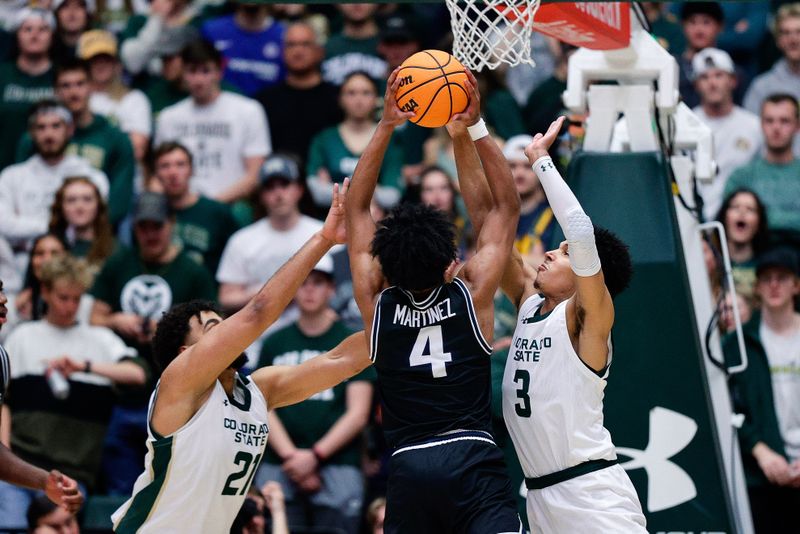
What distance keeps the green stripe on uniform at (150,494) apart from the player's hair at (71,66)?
6.42 meters

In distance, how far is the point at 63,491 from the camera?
23.8 feet

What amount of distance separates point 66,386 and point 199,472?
3.31 meters

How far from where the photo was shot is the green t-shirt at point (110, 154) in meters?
12.0

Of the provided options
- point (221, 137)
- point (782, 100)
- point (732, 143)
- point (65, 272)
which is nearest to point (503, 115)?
point (732, 143)

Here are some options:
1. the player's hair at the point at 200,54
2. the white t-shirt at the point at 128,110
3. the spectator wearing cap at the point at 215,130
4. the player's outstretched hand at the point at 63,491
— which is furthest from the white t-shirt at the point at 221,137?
the player's outstretched hand at the point at 63,491

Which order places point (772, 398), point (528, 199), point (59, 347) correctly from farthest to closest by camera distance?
1. point (528, 199)
2. point (59, 347)
3. point (772, 398)

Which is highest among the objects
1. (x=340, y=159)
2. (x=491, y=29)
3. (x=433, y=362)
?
(x=491, y=29)

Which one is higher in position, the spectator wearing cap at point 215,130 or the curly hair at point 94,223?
the spectator wearing cap at point 215,130

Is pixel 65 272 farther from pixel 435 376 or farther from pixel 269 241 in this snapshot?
pixel 435 376

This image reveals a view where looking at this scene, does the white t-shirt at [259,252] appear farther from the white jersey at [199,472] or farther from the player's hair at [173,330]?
the white jersey at [199,472]

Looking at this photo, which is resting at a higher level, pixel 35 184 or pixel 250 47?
pixel 250 47

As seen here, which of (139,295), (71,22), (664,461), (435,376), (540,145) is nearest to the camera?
(435,376)

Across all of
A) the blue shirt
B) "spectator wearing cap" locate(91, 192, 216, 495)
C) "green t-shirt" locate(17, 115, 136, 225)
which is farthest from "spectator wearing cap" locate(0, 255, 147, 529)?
the blue shirt

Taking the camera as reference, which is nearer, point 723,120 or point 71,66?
point 723,120
